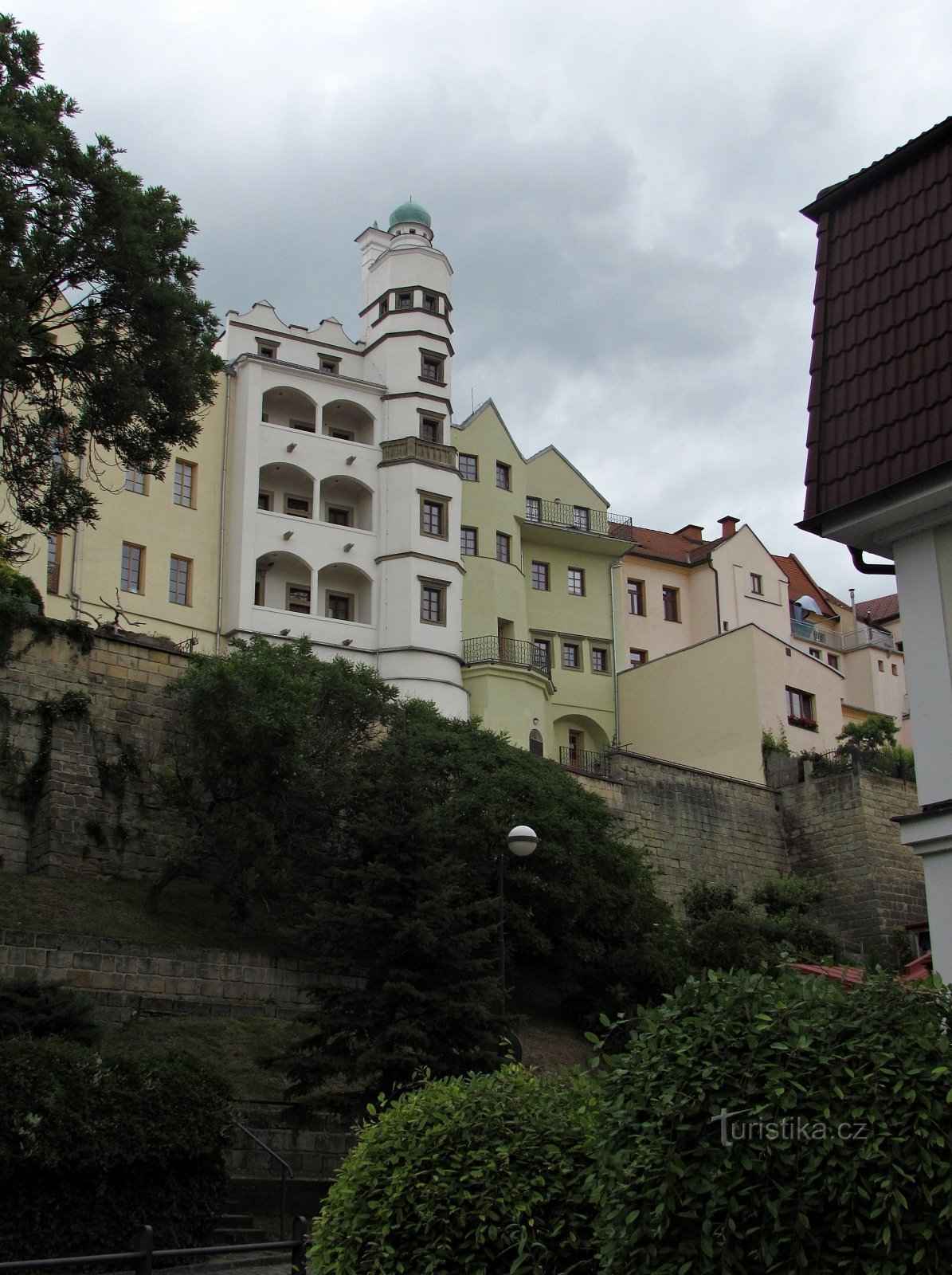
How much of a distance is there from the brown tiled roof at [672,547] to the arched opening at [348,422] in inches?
483

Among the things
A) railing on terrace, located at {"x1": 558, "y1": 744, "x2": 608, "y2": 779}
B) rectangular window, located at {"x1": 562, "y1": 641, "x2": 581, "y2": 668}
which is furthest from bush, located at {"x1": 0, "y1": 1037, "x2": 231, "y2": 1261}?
rectangular window, located at {"x1": 562, "y1": 641, "x2": 581, "y2": 668}

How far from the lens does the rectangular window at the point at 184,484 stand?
40438mm

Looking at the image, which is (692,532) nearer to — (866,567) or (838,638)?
(838,638)

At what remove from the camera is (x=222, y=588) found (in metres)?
40.6

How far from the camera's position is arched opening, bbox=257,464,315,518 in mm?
43031

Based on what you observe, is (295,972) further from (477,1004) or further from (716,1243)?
(716,1243)

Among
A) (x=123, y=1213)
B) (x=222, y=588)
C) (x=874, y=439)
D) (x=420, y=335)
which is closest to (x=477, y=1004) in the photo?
(x=123, y=1213)

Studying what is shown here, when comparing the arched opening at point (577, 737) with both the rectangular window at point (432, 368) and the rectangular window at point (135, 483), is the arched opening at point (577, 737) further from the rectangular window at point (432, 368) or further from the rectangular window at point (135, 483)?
the rectangular window at point (135, 483)

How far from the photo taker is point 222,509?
1626 inches

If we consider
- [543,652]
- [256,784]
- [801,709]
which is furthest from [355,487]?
[256,784]

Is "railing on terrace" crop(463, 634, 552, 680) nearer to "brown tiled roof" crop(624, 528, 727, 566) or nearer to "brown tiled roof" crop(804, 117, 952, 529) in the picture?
"brown tiled roof" crop(624, 528, 727, 566)

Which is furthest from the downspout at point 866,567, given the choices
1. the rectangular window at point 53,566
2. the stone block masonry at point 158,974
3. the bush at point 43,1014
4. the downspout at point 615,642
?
the downspout at point 615,642

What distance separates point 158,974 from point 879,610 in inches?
2317

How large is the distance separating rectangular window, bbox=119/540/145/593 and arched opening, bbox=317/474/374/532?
A: 22.8 feet
